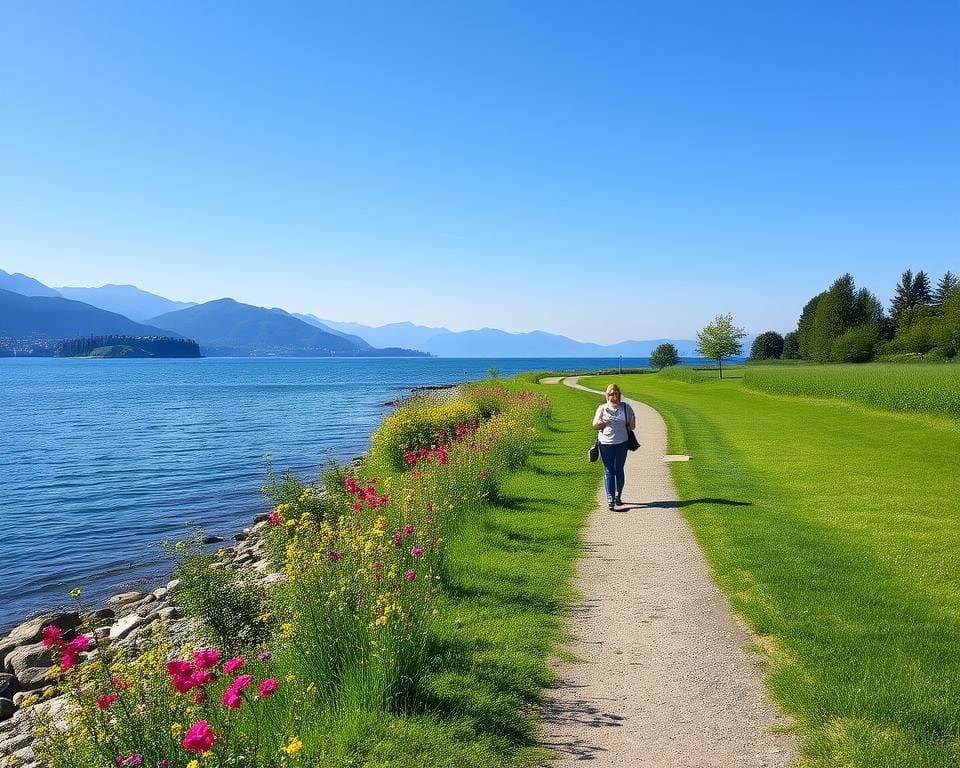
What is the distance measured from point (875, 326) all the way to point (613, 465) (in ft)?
261

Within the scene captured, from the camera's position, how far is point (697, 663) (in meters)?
6.18

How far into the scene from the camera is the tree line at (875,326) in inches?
2491

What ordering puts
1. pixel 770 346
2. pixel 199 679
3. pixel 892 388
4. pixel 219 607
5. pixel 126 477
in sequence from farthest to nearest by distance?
pixel 770 346, pixel 892 388, pixel 126 477, pixel 219 607, pixel 199 679

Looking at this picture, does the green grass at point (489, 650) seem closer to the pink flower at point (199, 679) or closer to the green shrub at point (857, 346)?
the pink flower at point (199, 679)

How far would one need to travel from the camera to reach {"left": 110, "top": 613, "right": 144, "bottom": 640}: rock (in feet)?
35.6

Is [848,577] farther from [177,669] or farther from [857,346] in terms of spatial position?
[857,346]

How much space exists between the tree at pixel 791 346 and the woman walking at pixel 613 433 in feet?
358

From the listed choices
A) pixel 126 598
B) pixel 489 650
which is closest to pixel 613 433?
pixel 489 650

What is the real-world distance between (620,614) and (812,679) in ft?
7.66

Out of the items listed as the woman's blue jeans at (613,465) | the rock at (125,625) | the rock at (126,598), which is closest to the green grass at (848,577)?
the woman's blue jeans at (613,465)

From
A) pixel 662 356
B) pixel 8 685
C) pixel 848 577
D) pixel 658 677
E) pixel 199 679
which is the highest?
pixel 662 356

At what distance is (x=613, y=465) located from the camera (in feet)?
41.7

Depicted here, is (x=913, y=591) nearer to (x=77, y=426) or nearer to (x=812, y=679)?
(x=812, y=679)

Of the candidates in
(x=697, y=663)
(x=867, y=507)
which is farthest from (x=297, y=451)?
(x=697, y=663)
